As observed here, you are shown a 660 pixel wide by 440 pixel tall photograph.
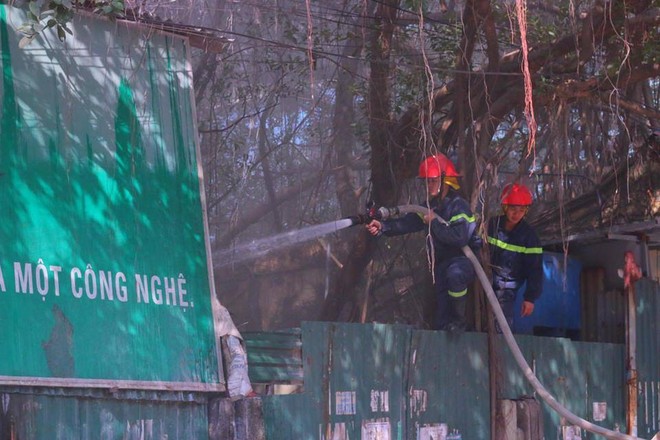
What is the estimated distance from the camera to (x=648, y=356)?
1101cm

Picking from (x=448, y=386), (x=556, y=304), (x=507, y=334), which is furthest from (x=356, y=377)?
(x=556, y=304)

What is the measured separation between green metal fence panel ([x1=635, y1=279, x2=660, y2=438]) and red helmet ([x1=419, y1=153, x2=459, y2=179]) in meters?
2.37

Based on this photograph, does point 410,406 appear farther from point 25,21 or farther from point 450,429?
point 25,21

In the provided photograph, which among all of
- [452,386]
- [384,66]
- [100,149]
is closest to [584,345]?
[452,386]

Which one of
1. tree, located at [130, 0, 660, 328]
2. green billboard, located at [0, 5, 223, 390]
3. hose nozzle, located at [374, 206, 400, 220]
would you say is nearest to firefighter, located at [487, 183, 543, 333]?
tree, located at [130, 0, 660, 328]

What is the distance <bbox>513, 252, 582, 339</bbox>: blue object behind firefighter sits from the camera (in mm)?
11023

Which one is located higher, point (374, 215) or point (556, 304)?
point (374, 215)

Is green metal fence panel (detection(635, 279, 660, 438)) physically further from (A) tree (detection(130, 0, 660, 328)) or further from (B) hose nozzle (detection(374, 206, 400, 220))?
(B) hose nozzle (detection(374, 206, 400, 220))

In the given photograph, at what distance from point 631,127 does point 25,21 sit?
7.12 m

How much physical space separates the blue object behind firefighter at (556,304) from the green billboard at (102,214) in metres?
4.24

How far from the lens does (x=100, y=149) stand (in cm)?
746

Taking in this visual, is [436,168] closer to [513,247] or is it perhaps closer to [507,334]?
[513,247]

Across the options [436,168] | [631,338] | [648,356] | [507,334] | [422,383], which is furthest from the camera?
[648,356]

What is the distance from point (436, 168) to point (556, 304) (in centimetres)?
244
